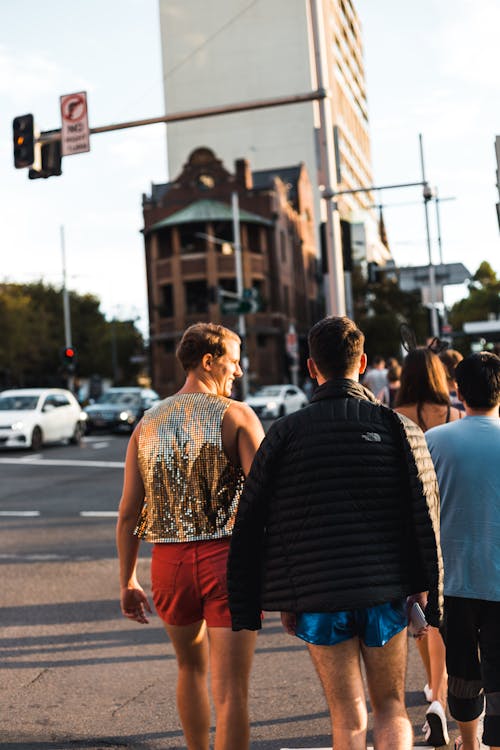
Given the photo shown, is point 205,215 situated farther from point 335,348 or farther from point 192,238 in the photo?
point 335,348

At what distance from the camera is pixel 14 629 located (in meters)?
7.37

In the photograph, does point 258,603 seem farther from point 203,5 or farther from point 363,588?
point 203,5

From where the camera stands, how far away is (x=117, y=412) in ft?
109

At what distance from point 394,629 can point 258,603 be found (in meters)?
0.47

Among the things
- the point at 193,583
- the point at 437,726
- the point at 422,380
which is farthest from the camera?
the point at 422,380

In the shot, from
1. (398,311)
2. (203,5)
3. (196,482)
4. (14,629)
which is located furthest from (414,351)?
(203,5)

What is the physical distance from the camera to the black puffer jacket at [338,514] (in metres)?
3.29

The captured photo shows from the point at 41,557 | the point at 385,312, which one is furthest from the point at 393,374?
the point at 385,312

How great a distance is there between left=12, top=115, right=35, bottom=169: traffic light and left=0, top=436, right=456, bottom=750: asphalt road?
25.4 feet

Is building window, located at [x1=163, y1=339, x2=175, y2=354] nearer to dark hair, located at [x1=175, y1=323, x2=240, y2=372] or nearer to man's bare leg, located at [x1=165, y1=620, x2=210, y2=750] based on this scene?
dark hair, located at [x1=175, y1=323, x2=240, y2=372]

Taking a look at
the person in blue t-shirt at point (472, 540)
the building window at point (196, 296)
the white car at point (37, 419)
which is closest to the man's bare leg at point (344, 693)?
the person in blue t-shirt at point (472, 540)

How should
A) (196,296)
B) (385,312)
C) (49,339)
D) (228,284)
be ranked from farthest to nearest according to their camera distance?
1. (49,339)
2. (196,296)
3. (228,284)
4. (385,312)

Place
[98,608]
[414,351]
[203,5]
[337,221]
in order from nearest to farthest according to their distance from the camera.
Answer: [414,351] < [98,608] < [337,221] < [203,5]

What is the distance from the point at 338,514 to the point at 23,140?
14964 millimetres
